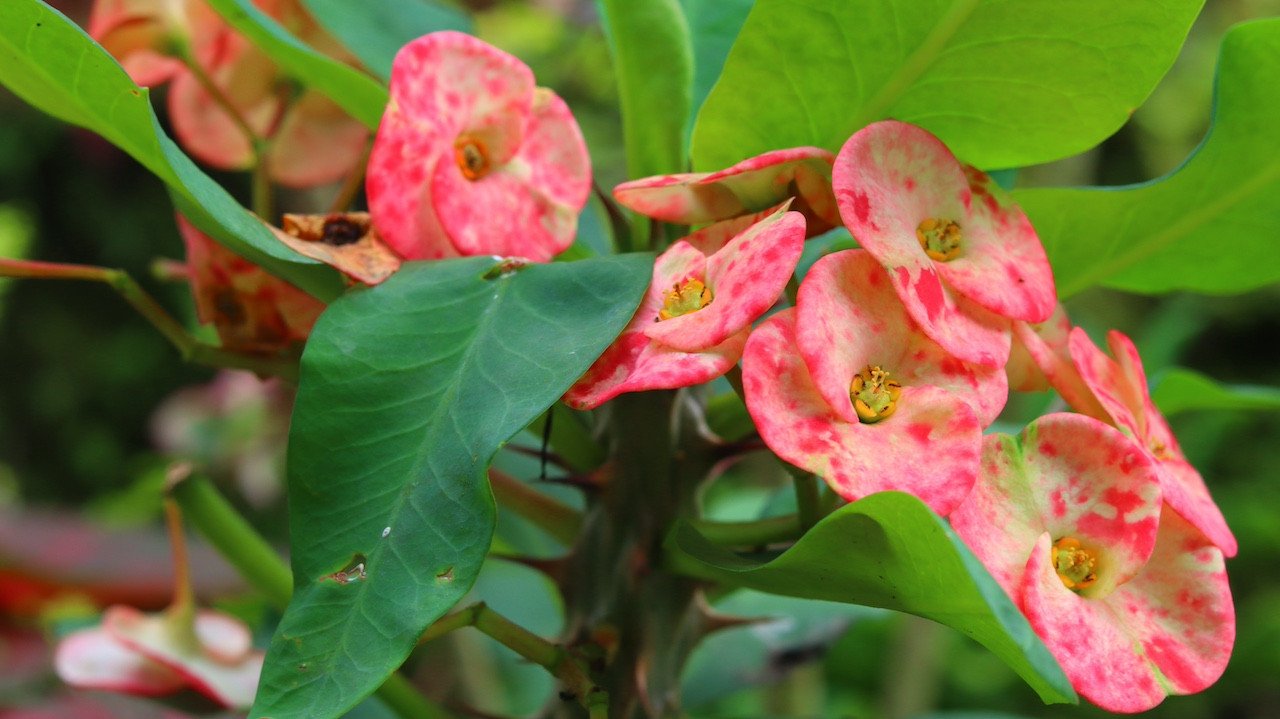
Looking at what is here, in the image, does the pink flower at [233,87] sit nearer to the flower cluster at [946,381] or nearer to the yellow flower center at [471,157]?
the yellow flower center at [471,157]

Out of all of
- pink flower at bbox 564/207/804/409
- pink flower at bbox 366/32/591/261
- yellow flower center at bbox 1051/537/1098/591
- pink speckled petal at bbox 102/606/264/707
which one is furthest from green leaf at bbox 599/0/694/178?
pink speckled petal at bbox 102/606/264/707

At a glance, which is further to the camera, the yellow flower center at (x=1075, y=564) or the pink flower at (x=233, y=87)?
the pink flower at (x=233, y=87)

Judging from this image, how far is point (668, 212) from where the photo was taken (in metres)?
0.48

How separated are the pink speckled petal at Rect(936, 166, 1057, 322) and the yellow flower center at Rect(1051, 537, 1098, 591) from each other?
89mm

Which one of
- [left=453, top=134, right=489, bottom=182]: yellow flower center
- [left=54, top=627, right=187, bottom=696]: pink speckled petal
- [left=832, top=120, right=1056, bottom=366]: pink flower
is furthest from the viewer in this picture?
[left=54, top=627, right=187, bottom=696]: pink speckled petal

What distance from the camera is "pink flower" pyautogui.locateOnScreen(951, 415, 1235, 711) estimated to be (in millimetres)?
401

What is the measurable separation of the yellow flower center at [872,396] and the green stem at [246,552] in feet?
0.98

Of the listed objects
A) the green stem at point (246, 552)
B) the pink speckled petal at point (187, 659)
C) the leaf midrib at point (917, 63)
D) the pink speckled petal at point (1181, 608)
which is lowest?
the pink speckled petal at point (187, 659)

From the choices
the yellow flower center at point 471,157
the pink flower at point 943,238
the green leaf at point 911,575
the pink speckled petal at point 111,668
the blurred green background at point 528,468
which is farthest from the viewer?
the blurred green background at point 528,468

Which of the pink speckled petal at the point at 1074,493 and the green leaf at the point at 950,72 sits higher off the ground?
the green leaf at the point at 950,72

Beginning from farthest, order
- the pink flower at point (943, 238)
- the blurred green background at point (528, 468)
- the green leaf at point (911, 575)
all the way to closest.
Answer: the blurred green background at point (528, 468)
the pink flower at point (943, 238)
the green leaf at point (911, 575)

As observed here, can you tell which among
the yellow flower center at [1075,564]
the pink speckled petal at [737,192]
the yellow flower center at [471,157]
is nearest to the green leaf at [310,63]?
the yellow flower center at [471,157]

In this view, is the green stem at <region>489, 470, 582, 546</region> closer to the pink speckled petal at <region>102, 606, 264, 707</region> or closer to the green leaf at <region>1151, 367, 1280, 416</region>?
the pink speckled petal at <region>102, 606, 264, 707</region>

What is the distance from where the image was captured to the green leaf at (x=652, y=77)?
55 centimetres
